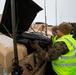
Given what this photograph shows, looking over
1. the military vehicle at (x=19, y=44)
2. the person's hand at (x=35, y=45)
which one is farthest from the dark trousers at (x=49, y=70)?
the person's hand at (x=35, y=45)

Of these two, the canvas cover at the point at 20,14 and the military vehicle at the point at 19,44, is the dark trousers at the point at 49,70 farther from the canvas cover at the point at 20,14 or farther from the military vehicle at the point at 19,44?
the canvas cover at the point at 20,14

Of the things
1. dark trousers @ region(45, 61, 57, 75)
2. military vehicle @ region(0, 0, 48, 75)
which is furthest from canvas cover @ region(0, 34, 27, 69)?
dark trousers @ region(45, 61, 57, 75)

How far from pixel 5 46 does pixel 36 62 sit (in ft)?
1.23

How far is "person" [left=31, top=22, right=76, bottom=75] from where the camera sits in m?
1.45

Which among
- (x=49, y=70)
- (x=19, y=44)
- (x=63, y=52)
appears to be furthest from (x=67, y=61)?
(x=19, y=44)

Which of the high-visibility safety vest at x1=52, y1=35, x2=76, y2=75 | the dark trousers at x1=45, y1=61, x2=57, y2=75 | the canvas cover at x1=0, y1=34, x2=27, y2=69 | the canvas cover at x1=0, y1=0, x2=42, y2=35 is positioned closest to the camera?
the canvas cover at x1=0, y1=34, x2=27, y2=69

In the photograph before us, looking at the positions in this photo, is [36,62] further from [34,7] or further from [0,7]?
[0,7]

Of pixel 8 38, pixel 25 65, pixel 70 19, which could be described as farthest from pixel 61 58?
pixel 70 19

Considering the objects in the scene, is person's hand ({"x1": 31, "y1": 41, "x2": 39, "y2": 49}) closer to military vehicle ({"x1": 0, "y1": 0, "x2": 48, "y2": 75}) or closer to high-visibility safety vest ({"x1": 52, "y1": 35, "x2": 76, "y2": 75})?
military vehicle ({"x1": 0, "y1": 0, "x2": 48, "y2": 75})

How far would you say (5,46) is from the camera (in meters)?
1.31

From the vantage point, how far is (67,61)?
152 cm

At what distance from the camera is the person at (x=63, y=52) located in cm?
145

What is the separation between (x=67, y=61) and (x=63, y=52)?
12 cm

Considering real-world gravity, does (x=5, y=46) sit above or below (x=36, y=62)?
above
